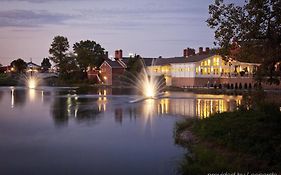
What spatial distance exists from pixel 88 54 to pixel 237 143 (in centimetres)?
8640

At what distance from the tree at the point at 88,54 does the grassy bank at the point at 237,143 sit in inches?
3156

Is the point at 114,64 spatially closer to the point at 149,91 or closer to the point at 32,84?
the point at 32,84

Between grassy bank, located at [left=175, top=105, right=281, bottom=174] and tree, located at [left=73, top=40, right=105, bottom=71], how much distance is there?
263 ft

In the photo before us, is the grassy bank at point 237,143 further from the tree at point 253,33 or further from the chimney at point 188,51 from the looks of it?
the chimney at point 188,51

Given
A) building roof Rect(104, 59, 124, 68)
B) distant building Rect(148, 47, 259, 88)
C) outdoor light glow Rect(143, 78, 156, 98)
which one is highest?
building roof Rect(104, 59, 124, 68)

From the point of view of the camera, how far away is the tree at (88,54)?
98.8 metres

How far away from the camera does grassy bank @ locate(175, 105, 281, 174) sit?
1315 centimetres

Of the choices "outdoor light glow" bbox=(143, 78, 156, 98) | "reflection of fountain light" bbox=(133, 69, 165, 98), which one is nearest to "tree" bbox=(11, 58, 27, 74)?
"reflection of fountain light" bbox=(133, 69, 165, 98)

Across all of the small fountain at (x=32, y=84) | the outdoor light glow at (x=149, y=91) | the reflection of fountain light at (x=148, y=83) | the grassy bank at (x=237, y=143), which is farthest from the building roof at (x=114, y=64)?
the grassy bank at (x=237, y=143)

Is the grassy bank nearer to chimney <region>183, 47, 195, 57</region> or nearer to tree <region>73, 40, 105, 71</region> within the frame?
chimney <region>183, 47, 195, 57</region>

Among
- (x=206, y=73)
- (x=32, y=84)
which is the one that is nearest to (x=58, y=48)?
(x=32, y=84)

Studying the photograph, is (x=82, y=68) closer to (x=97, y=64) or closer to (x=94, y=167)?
(x=97, y=64)

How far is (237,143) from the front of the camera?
1528 centimetres

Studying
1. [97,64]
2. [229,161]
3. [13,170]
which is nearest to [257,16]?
[229,161]
